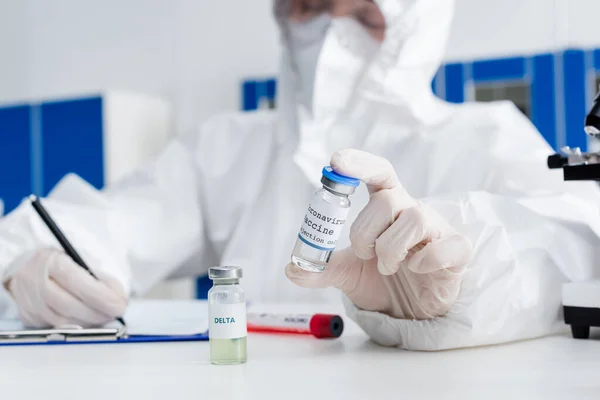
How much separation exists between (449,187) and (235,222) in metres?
0.57

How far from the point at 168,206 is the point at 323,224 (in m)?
1.15

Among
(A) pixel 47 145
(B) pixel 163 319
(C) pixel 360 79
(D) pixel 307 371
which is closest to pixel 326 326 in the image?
(D) pixel 307 371

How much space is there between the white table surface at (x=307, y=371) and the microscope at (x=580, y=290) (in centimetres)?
3

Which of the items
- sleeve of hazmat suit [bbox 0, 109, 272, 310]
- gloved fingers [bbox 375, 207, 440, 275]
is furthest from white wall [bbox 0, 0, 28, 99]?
gloved fingers [bbox 375, 207, 440, 275]

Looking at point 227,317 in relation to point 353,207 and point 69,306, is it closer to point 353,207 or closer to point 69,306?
point 69,306

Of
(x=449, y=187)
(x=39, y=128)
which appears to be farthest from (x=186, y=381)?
(x=39, y=128)

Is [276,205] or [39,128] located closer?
[276,205]

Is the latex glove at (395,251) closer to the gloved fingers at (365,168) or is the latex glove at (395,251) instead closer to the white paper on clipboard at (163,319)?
the gloved fingers at (365,168)

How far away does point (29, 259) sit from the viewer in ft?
3.89

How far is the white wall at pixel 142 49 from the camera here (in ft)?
12.3

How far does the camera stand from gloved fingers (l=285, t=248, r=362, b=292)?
0.87 meters

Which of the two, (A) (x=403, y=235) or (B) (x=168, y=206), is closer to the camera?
(A) (x=403, y=235)

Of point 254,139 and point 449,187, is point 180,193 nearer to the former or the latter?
point 254,139

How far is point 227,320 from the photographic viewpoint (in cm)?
82
